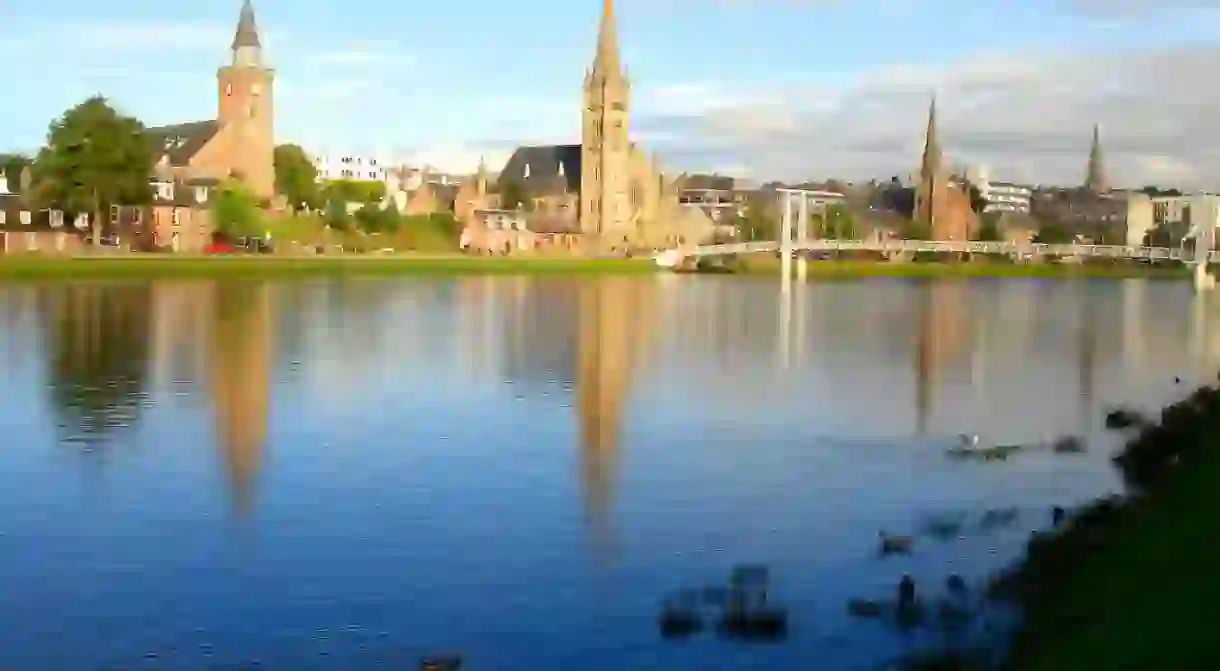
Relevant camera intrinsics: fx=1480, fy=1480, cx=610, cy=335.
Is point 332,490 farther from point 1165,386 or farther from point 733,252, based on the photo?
point 733,252

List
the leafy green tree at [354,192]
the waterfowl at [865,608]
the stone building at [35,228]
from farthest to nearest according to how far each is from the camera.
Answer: the leafy green tree at [354,192], the stone building at [35,228], the waterfowl at [865,608]

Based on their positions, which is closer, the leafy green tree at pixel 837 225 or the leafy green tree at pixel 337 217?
the leafy green tree at pixel 337 217

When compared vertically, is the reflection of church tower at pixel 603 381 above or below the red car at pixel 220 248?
below

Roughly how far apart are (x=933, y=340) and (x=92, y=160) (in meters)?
56.7

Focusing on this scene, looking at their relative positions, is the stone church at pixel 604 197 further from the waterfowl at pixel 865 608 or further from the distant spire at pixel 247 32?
the waterfowl at pixel 865 608

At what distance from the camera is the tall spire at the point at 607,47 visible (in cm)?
16175

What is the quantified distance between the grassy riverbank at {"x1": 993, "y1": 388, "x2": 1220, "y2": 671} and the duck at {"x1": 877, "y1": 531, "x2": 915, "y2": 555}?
1.38 meters

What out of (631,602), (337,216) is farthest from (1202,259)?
(631,602)

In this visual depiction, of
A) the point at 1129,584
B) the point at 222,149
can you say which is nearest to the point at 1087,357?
the point at 1129,584

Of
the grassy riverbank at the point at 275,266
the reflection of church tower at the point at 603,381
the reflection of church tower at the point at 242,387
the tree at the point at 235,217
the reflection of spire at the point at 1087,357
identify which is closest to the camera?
the reflection of church tower at the point at 603,381

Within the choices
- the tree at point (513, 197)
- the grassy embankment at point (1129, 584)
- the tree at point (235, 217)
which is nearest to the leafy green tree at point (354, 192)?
the tree at point (513, 197)

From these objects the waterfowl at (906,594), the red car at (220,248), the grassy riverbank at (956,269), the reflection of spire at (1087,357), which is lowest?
the waterfowl at (906,594)

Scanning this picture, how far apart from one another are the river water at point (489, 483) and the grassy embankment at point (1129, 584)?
0.94m

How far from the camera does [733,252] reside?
459 feet
